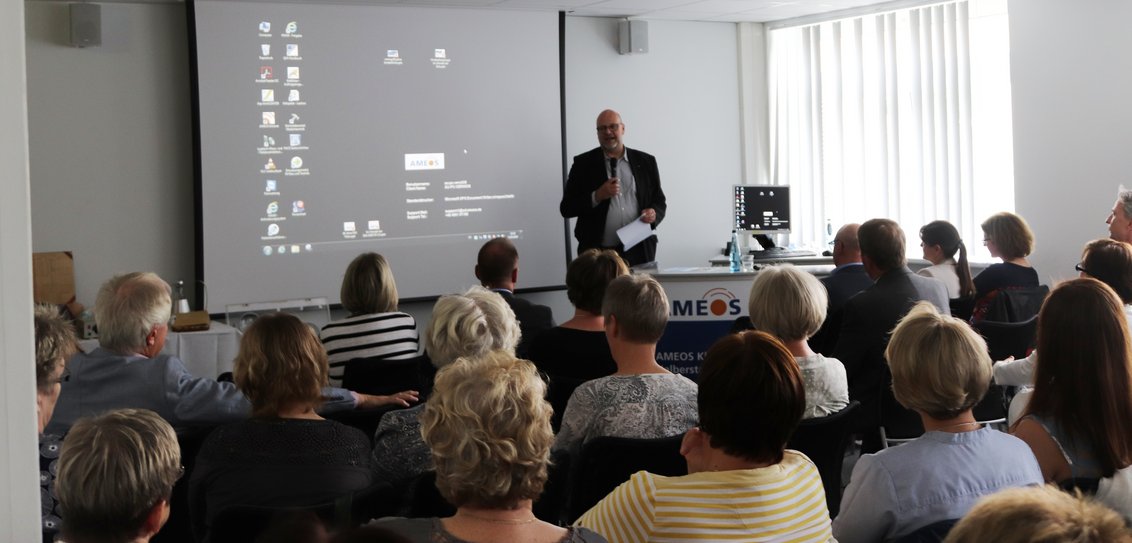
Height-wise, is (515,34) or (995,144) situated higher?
(515,34)

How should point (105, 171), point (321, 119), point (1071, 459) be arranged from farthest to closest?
point (321, 119) → point (105, 171) → point (1071, 459)

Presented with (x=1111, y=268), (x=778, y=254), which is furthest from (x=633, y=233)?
(x=1111, y=268)

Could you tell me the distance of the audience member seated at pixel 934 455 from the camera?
2.14 metres

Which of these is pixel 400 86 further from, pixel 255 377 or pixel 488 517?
pixel 488 517

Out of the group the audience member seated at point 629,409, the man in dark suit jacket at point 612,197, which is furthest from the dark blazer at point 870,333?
the man in dark suit jacket at point 612,197

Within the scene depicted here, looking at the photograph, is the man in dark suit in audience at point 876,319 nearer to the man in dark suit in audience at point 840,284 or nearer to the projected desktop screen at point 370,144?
the man in dark suit in audience at point 840,284

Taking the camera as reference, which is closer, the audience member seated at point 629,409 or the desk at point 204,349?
the audience member seated at point 629,409

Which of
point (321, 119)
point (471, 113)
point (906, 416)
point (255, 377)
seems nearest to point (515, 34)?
point (471, 113)

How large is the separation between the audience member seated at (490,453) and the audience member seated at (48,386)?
42.5 inches

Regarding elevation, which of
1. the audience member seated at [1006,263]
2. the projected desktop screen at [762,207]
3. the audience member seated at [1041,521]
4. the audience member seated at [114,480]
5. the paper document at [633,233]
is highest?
the projected desktop screen at [762,207]

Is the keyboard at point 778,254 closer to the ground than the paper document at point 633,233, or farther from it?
closer to the ground

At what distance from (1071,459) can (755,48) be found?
6.85m

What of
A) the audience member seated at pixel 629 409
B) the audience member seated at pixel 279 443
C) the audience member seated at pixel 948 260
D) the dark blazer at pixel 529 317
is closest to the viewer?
the audience member seated at pixel 279 443

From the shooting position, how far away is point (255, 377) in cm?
266
